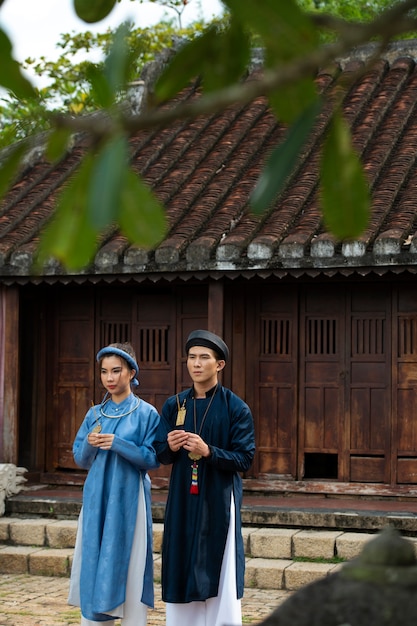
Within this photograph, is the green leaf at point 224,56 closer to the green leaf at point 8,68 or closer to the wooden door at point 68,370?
the green leaf at point 8,68

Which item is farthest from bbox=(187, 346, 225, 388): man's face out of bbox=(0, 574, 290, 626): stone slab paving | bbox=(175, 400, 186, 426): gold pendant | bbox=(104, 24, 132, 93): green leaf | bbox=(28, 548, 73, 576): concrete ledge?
bbox=(104, 24, 132, 93): green leaf

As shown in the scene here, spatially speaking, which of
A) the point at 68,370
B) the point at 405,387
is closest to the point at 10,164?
the point at 405,387

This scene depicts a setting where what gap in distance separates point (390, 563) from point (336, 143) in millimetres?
1348

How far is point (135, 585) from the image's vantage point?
6.54 meters

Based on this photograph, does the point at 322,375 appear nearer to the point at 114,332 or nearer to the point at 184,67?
the point at 114,332

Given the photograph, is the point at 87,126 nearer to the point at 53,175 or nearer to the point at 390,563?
the point at 390,563

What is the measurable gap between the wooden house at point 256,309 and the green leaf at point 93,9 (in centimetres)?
761

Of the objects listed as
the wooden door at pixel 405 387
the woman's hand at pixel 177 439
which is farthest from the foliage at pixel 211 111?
the wooden door at pixel 405 387

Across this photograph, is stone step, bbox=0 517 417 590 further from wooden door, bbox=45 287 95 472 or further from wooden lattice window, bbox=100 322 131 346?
wooden lattice window, bbox=100 322 131 346

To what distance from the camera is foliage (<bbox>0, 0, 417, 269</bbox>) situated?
1532 mm

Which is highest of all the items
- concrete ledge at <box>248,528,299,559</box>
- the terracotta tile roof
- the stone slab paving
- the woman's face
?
the terracotta tile roof

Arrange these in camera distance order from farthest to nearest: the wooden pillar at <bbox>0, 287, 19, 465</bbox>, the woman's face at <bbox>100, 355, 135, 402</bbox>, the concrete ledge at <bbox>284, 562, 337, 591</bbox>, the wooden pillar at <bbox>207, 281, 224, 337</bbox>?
the wooden pillar at <bbox>0, 287, 19, 465</bbox> < the wooden pillar at <bbox>207, 281, 224, 337</bbox> < the concrete ledge at <bbox>284, 562, 337, 591</bbox> < the woman's face at <bbox>100, 355, 135, 402</bbox>

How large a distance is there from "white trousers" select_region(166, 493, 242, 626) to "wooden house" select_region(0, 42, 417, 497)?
3.98 metres

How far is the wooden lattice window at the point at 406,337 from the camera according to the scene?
10.7m
